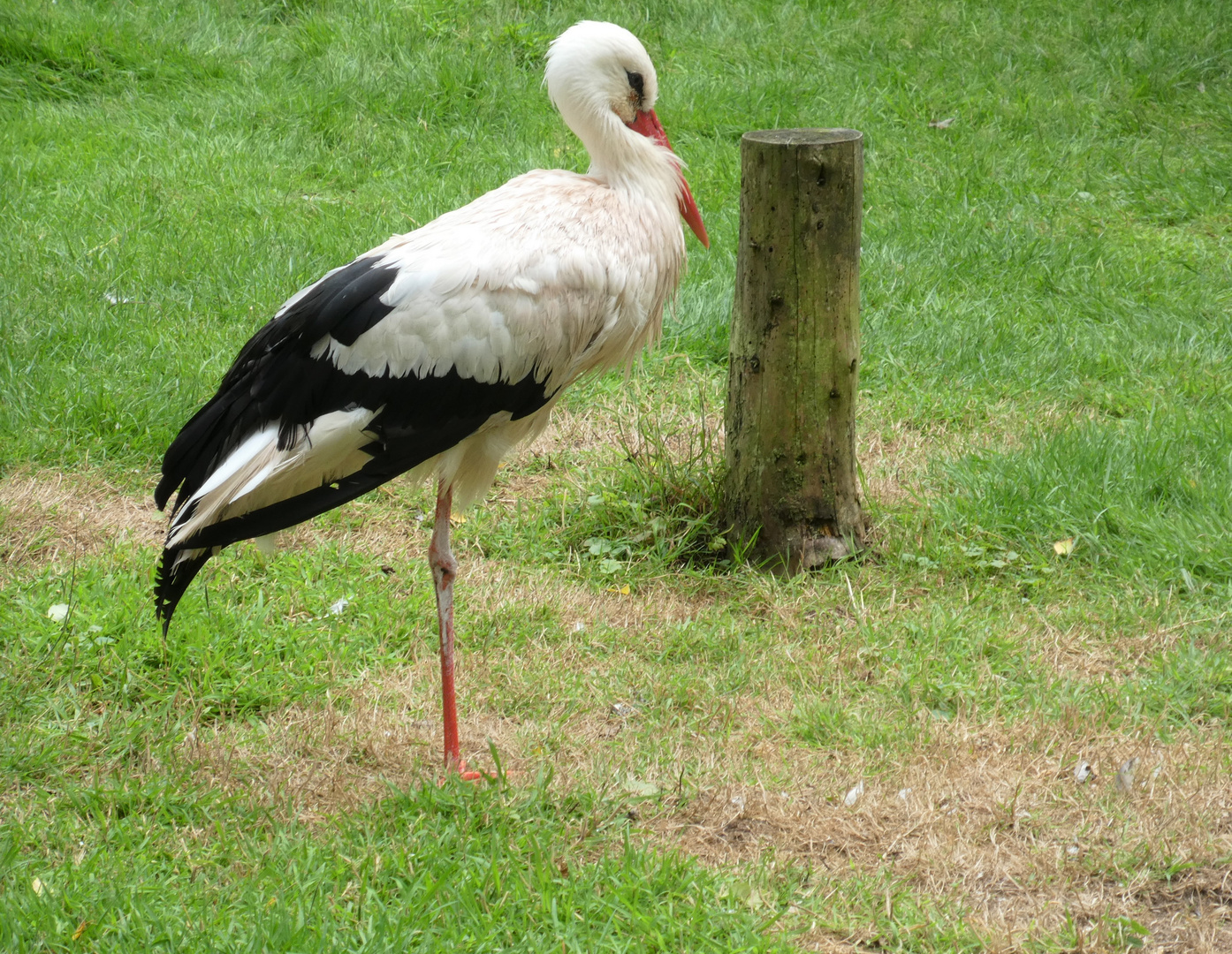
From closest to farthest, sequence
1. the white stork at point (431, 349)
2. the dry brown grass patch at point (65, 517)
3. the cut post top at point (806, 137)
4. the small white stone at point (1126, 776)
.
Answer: the white stork at point (431, 349), the small white stone at point (1126, 776), the cut post top at point (806, 137), the dry brown grass patch at point (65, 517)

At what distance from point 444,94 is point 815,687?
17.1ft

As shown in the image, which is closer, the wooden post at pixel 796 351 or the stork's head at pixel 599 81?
the stork's head at pixel 599 81

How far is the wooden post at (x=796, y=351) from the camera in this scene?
12.5 ft

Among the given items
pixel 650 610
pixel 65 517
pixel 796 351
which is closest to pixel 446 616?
pixel 650 610

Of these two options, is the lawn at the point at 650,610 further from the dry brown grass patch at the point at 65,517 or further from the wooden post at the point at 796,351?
the wooden post at the point at 796,351

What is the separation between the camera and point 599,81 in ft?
10.6

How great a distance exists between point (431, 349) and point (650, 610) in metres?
1.32

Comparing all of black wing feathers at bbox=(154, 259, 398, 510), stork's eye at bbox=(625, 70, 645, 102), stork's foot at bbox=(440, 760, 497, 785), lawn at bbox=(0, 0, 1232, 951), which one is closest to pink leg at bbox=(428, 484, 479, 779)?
stork's foot at bbox=(440, 760, 497, 785)

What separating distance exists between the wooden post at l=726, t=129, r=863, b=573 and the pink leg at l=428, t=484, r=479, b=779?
1.08 m

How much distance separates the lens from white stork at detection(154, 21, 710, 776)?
296cm

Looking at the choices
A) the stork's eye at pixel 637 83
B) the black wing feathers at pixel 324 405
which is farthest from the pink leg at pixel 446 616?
the stork's eye at pixel 637 83

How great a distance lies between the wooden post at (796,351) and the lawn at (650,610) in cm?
18

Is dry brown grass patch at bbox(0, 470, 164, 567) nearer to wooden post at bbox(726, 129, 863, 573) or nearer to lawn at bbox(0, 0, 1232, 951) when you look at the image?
lawn at bbox(0, 0, 1232, 951)

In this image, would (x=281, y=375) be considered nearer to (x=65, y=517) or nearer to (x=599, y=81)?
(x=599, y=81)
